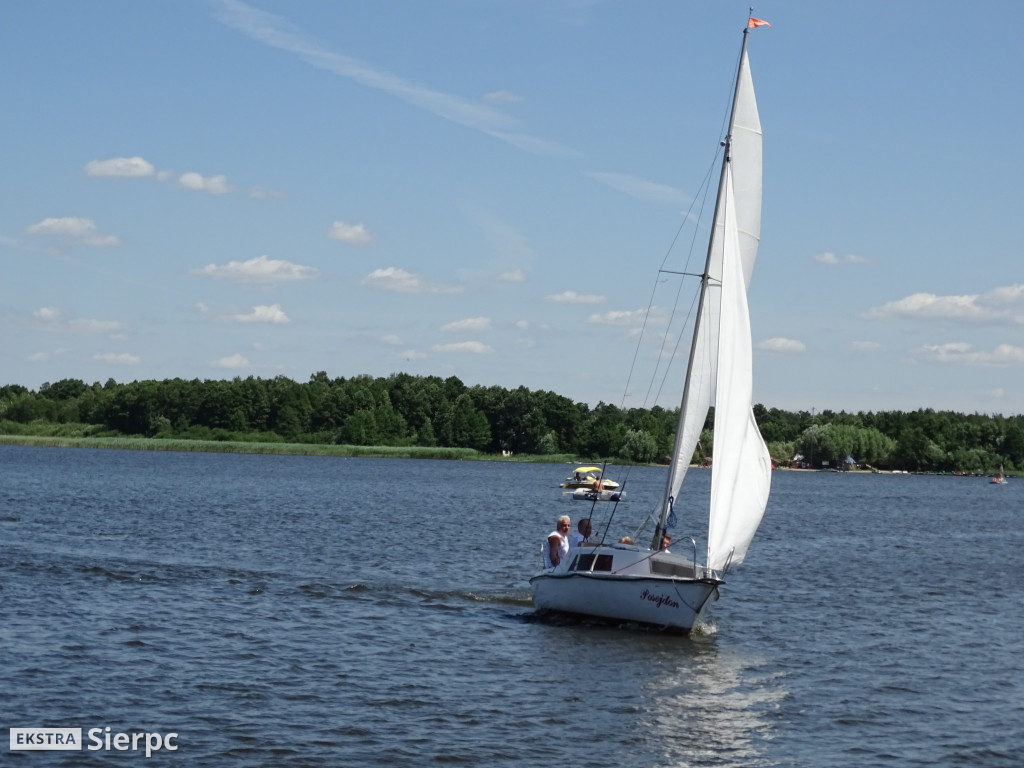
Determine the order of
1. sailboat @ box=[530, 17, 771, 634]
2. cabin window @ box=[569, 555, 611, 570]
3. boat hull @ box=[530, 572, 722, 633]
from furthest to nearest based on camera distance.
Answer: cabin window @ box=[569, 555, 611, 570], sailboat @ box=[530, 17, 771, 634], boat hull @ box=[530, 572, 722, 633]

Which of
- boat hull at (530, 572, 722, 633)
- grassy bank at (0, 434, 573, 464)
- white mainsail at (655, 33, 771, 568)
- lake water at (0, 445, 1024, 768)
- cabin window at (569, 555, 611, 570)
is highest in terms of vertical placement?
white mainsail at (655, 33, 771, 568)

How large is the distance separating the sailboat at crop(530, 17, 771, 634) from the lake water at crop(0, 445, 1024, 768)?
116cm

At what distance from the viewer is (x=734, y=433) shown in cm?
2664

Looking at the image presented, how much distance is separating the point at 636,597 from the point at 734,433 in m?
4.18

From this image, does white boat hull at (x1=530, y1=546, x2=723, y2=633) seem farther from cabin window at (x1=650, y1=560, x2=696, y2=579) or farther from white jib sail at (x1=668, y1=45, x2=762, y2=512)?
white jib sail at (x1=668, y1=45, x2=762, y2=512)

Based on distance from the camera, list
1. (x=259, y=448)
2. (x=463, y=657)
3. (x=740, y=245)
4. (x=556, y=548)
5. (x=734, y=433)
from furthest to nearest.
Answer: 1. (x=259, y=448)
2. (x=556, y=548)
3. (x=740, y=245)
4. (x=734, y=433)
5. (x=463, y=657)

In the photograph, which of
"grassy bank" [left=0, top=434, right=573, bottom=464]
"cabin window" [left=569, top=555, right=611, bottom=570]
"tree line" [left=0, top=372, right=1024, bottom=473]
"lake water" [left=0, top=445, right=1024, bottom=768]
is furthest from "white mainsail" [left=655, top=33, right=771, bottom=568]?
"tree line" [left=0, top=372, right=1024, bottom=473]

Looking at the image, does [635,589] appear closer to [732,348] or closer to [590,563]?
[590,563]

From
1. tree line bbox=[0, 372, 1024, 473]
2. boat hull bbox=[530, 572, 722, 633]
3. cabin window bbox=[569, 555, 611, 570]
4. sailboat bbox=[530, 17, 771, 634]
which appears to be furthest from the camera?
tree line bbox=[0, 372, 1024, 473]

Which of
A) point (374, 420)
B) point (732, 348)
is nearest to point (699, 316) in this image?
point (732, 348)

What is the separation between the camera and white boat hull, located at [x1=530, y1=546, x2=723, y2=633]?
86.6 ft

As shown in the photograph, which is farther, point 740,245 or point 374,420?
point 374,420

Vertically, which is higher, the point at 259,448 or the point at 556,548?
the point at 259,448

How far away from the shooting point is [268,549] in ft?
147
